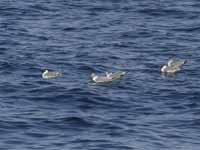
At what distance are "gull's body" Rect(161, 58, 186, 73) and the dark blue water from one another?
1.05 feet

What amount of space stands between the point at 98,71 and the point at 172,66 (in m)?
3.42

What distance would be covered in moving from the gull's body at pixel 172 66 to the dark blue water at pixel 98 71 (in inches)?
12.6

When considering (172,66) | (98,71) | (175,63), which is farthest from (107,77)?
(175,63)

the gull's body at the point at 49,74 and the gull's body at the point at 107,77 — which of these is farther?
the gull's body at the point at 49,74

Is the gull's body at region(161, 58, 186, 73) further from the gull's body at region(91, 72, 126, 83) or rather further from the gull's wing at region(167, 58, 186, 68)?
the gull's body at region(91, 72, 126, 83)

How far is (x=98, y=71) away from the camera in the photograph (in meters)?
44.0

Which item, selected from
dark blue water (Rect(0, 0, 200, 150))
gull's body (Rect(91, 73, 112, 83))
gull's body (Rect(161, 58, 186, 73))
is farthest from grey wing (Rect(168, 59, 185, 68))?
gull's body (Rect(91, 73, 112, 83))

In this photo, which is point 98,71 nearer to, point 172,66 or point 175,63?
point 172,66

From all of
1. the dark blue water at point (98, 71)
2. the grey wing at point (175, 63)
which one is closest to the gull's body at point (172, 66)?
the grey wing at point (175, 63)

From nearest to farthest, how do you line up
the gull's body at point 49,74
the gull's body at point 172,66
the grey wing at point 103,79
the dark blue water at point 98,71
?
the dark blue water at point 98,71 → the grey wing at point 103,79 → the gull's body at point 49,74 → the gull's body at point 172,66

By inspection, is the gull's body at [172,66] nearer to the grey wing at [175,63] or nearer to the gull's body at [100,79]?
the grey wing at [175,63]

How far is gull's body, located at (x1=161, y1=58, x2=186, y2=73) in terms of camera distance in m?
43.1

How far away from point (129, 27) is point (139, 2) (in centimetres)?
669

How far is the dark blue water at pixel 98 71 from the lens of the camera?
34469 millimetres
